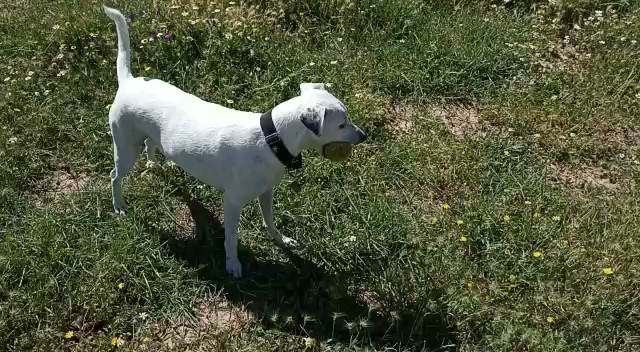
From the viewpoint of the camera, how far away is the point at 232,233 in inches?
145

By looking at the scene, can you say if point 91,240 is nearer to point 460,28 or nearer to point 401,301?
point 401,301

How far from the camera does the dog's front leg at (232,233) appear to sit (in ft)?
11.7

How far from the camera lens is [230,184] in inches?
138

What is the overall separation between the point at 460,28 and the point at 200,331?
3.81m

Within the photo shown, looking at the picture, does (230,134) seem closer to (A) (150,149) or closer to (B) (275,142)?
(B) (275,142)

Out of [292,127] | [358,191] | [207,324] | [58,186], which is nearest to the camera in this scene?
[292,127]

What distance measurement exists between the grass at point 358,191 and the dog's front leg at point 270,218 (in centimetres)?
10

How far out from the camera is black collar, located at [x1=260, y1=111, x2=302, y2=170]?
3.26m

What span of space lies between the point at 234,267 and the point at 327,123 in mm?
1190

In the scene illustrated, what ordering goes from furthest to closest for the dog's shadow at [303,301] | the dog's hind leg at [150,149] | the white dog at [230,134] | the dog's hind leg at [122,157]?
the dog's hind leg at [150,149]
the dog's hind leg at [122,157]
the dog's shadow at [303,301]
the white dog at [230,134]

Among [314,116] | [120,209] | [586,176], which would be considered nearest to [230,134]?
[314,116]

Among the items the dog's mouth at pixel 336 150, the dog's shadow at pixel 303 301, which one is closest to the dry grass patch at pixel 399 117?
the dog's shadow at pixel 303 301

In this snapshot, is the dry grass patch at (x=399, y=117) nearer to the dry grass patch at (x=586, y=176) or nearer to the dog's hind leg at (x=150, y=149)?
the dry grass patch at (x=586, y=176)

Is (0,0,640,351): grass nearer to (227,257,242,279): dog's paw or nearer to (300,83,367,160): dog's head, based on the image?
(227,257,242,279): dog's paw
